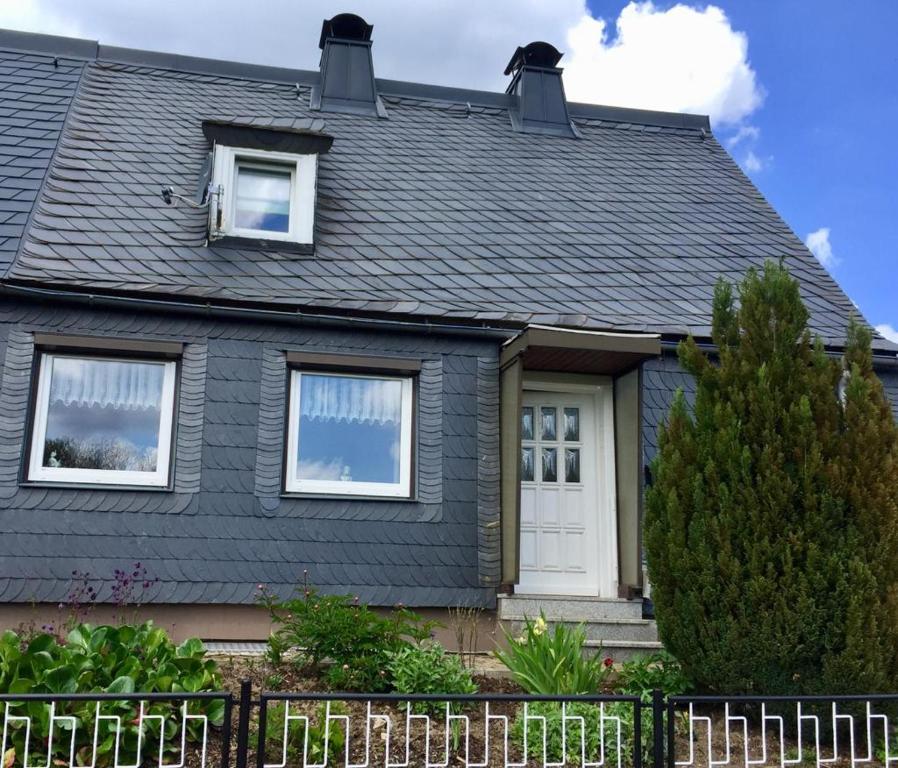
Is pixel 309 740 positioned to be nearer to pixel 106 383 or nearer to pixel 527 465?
pixel 106 383

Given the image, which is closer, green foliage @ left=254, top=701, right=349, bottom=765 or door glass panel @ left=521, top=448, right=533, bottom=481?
green foliage @ left=254, top=701, right=349, bottom=765

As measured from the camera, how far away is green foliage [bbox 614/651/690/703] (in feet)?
19.6

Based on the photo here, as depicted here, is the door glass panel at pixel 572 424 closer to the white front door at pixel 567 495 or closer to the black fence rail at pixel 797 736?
the white front door at pixel 567 495

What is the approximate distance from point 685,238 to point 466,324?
11.6 feet

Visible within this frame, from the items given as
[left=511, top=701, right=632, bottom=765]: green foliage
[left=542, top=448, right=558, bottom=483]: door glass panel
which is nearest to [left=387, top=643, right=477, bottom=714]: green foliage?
[left=511, top=701, right=632, bottom=765]: green foliage

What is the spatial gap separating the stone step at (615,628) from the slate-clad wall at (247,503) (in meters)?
0.37

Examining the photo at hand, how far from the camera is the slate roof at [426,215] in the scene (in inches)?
341

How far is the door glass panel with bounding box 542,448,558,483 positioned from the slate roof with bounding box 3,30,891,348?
1271 mm

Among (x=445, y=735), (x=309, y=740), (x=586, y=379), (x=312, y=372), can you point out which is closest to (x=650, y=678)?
(x=445, y=735)

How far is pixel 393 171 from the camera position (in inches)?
430

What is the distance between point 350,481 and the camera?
27.4 feet

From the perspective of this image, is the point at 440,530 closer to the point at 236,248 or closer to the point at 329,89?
the point at 236,248

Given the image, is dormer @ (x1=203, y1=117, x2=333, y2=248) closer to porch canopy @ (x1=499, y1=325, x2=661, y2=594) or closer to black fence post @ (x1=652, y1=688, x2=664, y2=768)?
porch canopy @ (x1=499, y1=325, x2=661, y2=594)

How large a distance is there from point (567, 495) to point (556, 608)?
1326 millimetres
